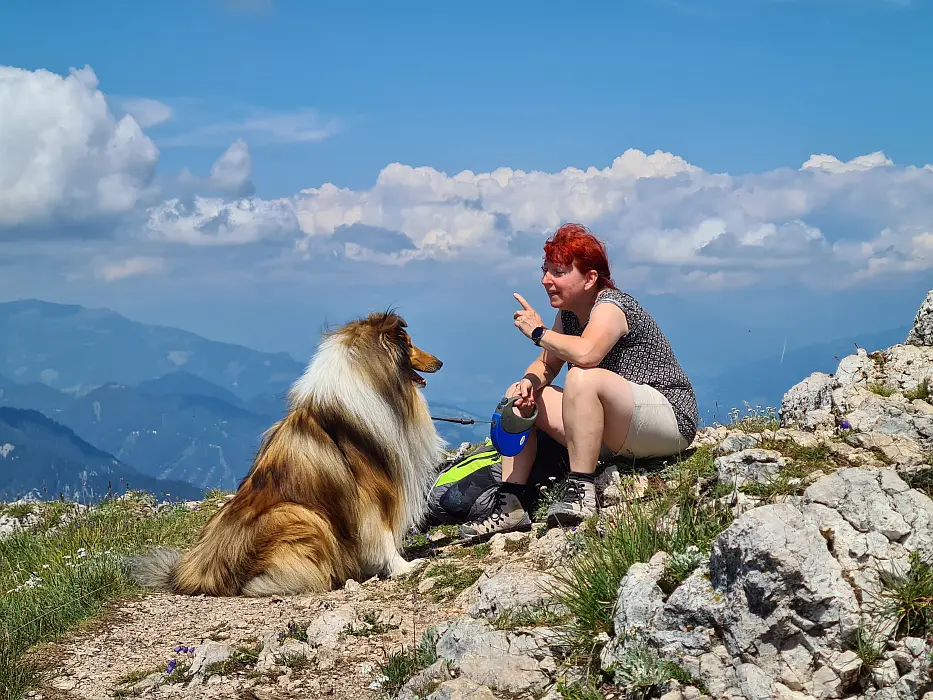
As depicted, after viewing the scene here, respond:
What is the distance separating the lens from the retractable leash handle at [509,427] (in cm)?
703

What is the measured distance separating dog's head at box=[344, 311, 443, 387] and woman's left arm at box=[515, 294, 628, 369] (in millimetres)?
1619

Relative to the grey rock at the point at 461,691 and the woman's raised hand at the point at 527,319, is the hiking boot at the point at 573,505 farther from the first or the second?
the grey rock at the point at 461,691

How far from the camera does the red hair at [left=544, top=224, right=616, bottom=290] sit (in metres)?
6.75

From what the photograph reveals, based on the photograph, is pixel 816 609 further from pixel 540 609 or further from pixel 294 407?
pixel 294 407

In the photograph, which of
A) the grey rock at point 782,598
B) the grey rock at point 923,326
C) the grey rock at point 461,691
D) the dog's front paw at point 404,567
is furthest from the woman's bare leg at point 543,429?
the grey rock at point 923,326

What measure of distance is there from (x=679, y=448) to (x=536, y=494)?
133cm

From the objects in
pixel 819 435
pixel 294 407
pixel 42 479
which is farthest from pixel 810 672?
pixel 42 479

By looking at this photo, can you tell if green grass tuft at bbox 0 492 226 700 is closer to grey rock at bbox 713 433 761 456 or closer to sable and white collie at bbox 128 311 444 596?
sable and white collie at bbox 128 311 444 596

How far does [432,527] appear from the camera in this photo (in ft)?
27.9

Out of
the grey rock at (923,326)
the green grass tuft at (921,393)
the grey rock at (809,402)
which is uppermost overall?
the grey rock at (923,326)

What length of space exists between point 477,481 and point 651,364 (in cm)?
211

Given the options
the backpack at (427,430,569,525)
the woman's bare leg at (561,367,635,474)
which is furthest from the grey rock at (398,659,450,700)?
the backpack at (427,430,569,525)

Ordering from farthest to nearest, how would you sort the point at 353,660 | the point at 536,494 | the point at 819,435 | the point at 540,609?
the point at 536,494 < the point at 819,435 < the point at 353,660 < the point at 540,609

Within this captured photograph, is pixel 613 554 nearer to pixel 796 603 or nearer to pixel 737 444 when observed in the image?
pixel 796 603
